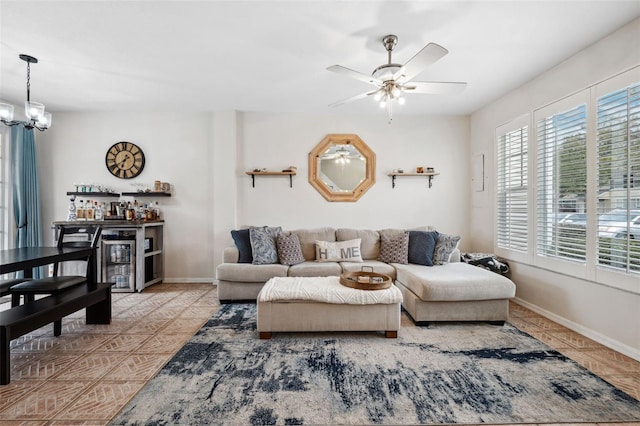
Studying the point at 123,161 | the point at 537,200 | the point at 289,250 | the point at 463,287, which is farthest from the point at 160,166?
the point at 537,200

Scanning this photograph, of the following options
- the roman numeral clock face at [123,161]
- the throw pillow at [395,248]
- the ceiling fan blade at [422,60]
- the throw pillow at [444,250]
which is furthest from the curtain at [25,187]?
the throw pillow at [444,250]

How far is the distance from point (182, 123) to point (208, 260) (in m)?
2.28

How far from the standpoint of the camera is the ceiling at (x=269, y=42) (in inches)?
90.6

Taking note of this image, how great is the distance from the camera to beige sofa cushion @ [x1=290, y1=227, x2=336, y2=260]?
4.39m

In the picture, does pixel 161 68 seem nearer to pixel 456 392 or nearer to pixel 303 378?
pixel 303 378

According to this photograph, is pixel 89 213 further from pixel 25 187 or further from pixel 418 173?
pixel 418 173

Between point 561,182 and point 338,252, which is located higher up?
point 561,182

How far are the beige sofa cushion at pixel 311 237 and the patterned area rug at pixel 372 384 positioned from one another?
166cm

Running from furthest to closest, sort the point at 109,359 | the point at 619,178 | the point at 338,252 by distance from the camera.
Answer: the point at 338,252 → the point at 619,178 → the point at 109,359

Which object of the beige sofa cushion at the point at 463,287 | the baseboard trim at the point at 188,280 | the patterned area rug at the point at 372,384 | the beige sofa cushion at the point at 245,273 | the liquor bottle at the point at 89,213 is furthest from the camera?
the baseboard trim at the point at 188,280

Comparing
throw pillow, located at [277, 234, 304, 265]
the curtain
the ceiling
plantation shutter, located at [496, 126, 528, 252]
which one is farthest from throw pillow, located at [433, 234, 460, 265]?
the curtain

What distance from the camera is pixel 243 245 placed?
4141mm

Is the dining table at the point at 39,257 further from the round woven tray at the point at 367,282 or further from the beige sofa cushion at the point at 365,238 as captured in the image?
the beige sofa cushion at the point at 365,238

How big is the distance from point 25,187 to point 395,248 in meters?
5.46
